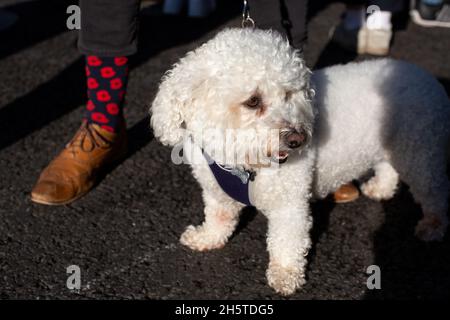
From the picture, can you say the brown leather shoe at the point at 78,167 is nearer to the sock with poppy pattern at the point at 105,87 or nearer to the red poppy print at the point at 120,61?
the sock with poppy pattern at the point at 105,87

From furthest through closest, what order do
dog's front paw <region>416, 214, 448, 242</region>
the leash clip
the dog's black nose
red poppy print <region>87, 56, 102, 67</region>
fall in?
1. red poppy print <region>87, 56, 102, 67</region>
2. dog's front paw <region>416, 214, 448, 242</region>
3. the leash clip
4. the dog's black nose

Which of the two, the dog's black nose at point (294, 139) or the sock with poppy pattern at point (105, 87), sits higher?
the dog's black nose at point (294, 139)

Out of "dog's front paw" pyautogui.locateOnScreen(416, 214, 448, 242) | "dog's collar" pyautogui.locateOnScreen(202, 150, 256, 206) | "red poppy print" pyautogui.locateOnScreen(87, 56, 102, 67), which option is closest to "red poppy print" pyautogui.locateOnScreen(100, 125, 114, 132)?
→ "red poppy print" pyautogui.locateOnScreen(87, 56, 102, 67)

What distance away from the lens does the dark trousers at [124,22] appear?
10.3 feet

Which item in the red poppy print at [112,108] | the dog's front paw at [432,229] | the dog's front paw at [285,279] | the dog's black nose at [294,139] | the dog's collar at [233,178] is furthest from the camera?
the red poppy print at [112,108]

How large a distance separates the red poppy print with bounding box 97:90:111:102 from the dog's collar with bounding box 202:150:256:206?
1.01 metres

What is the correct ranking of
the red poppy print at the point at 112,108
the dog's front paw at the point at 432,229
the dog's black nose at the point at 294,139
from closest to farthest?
the dog's black nose at the point at 294,139, the dog's front paw at the point at 432,229, the red poppy print at the point at 112,108

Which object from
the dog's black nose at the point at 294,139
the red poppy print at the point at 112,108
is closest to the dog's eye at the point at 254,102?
the dog's black nose at the point at 294,139

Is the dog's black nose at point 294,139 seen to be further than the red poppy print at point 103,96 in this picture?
No

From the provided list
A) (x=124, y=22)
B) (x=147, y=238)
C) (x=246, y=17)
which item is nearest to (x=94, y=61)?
(x=124, y=22)

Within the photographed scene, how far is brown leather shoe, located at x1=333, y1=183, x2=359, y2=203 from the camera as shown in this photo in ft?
11.9

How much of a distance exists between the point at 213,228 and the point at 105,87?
1065 millimetres

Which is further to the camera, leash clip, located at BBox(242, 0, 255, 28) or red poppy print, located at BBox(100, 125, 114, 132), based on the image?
red poppy print, located at BBox(100, 125, 114, 132)

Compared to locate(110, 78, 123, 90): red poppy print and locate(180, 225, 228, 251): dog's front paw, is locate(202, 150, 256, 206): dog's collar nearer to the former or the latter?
locate(180, 225, 228, 251): dog's front paw
